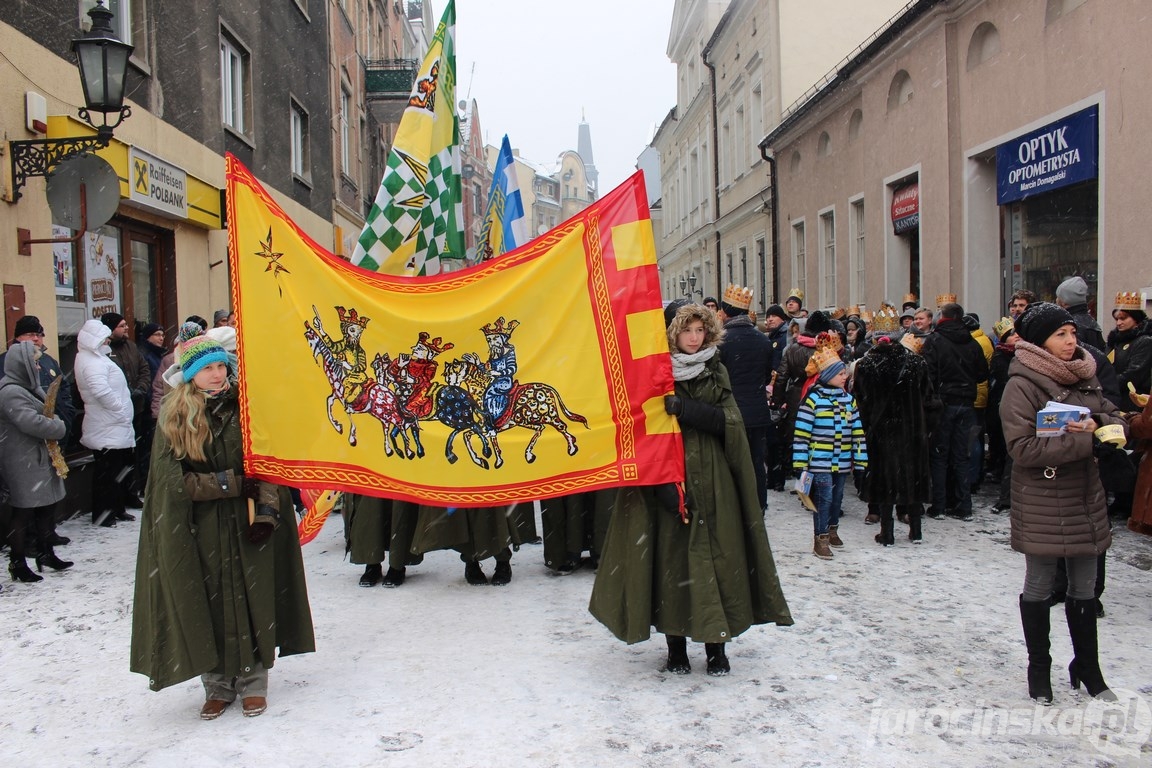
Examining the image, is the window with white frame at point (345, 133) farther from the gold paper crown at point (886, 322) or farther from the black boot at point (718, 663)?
the black boot at point (718, 663)

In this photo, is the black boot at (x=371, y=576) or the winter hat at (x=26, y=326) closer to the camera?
the black boot at (x=371, y=576)

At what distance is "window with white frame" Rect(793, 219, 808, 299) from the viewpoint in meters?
21.9

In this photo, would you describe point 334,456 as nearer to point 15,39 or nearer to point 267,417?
point 267,417

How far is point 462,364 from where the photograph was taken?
4.52 meters

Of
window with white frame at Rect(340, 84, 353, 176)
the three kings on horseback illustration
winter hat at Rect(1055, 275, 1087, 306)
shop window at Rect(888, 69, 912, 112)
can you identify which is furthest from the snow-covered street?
window with white frame at Rect(340, 84, 353, 176)

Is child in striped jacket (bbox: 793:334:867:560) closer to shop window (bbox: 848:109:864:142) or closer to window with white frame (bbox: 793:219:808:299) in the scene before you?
shop window (bbox: 848:109:864:142)

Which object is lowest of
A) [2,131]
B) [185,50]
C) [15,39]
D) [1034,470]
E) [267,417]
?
[1034,470]

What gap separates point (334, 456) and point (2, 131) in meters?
5.40

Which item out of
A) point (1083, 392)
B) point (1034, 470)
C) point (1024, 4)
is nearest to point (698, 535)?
point (1034, 470)

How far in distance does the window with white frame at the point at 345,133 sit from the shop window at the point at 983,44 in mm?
13600

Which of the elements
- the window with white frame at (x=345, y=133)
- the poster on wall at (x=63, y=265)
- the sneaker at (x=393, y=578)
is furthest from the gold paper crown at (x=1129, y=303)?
the window with white frame at (x=345, y=133)

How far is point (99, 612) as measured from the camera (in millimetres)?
5852

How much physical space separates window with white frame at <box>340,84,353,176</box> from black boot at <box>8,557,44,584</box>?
15.8 meters

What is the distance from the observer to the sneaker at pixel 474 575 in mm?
6414
